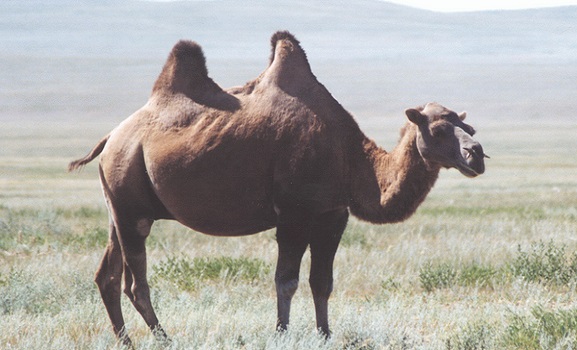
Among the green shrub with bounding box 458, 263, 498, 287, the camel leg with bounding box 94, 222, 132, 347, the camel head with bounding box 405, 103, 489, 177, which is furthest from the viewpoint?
the green shrub with bounding box 458, 263, 498, 287

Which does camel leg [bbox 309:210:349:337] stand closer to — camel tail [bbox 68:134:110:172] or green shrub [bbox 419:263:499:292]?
camel tail [bbox 68:134:110:172]

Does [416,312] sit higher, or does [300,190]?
[300,190]

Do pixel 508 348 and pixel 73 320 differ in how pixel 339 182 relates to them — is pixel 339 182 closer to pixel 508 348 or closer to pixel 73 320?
pixel 508 348

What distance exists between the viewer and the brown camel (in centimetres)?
759

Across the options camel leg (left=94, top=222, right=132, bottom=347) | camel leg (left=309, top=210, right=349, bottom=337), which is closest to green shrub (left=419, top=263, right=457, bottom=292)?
camel leg (left=309, top=210, right=349, bottom=337)

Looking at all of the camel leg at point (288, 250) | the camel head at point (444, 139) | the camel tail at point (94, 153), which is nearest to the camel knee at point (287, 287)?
the camel leg at point (288, 250)

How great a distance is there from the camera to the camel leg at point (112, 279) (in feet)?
28.1

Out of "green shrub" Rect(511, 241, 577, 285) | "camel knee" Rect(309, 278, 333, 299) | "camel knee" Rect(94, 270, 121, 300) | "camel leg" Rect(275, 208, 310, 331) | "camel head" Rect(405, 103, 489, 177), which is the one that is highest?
"camel head" Rect(405, 103, 489, 177)

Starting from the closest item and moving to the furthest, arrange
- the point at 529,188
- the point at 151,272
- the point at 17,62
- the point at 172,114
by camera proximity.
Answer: the point at 172,114 < the point at 151,272 < the point at 529,188 < the point at 17,62

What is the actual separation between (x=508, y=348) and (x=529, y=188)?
1134 inches

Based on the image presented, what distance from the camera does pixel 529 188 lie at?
3591 centimetres

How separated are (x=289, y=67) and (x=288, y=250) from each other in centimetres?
139

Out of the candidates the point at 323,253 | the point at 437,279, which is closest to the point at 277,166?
the point at 323,253

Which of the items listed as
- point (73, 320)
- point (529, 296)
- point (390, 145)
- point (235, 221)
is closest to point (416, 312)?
point (529, 296)
